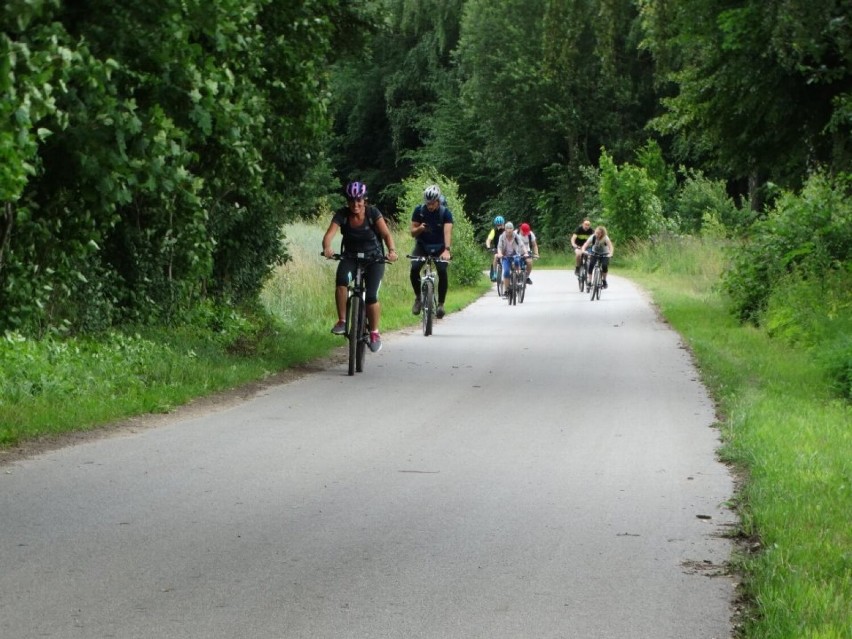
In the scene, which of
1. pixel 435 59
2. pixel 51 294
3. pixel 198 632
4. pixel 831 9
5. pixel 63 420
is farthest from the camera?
pixel 435 59

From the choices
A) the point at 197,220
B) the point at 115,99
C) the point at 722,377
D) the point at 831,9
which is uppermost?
the point at 831,9

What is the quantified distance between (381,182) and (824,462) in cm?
7663

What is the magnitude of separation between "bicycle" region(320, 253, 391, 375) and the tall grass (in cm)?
352

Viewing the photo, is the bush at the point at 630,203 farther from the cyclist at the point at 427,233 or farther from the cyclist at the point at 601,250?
the cyclist at the point at 427,233

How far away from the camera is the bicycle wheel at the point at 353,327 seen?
1498 centimetres

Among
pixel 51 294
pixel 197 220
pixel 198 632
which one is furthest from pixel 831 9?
pixel 198 632

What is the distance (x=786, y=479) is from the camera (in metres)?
8.27

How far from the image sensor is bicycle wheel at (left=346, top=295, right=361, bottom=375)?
15.0 metres

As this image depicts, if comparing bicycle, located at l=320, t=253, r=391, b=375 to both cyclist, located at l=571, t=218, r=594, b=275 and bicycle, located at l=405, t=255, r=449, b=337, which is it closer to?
bicycle, located at l=405, t=255, r=449, b=337

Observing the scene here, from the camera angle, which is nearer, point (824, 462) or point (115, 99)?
point (824, 462)

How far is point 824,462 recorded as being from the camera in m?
8.91

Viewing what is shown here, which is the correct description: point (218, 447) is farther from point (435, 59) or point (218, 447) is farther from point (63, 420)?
point (435, 59)

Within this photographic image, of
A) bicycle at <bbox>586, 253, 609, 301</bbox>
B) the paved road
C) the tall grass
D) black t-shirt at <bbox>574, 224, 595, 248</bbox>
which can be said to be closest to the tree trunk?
the paved road

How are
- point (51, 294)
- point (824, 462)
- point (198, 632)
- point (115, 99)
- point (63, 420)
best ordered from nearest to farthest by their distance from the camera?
point (198, 632)
point (824, 462)
point (63, 420)
point (115, 99)
point (51, 294)
